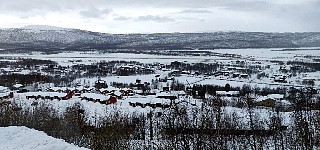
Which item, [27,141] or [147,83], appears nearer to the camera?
[27,141]

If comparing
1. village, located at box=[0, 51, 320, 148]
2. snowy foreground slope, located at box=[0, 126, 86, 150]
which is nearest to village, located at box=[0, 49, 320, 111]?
village, located at box=[0, 51, 320, 148]

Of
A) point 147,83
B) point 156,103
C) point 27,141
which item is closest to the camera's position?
point 27,141

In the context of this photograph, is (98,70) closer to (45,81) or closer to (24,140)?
(45,81)

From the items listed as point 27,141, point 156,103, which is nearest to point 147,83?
point 156,103

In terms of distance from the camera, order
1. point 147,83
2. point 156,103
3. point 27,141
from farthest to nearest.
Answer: point 147,83 < point 156,103 < point 27,141

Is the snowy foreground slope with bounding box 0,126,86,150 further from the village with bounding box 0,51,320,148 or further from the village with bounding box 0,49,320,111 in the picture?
the village with bounding box 0,49,320,111

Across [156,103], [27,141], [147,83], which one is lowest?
[147,83]

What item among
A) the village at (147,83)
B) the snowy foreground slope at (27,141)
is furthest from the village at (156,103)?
the snowy foreground slope at (27,141)

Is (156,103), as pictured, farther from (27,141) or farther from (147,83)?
(147,83)

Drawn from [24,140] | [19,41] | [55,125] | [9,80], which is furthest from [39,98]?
[19,41]
